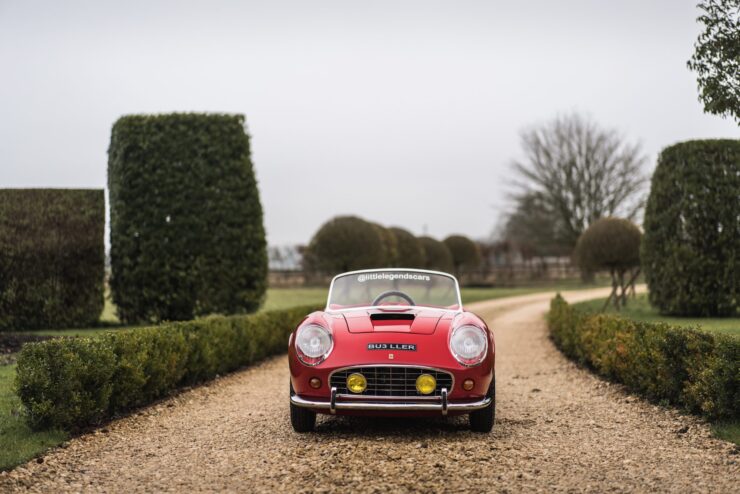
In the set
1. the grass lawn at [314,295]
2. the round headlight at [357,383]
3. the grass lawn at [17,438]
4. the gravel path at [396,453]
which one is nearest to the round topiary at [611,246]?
the grass lawn at [314,295]

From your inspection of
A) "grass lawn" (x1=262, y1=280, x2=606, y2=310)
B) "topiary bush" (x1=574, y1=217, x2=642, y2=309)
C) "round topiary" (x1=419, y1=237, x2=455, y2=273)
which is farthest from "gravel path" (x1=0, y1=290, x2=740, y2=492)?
"round topiary" (x1=419, y1=237, x2=455, y2=273)

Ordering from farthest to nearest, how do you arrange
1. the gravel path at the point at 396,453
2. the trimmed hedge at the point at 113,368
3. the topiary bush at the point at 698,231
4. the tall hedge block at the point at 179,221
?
the tall hedge block at the point at 179,221 → the topiary bush at the point at 698,231 → the trimmed hedge at the point at 113,368 → the gravel path at the point at 396,453

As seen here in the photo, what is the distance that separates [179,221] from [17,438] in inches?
385

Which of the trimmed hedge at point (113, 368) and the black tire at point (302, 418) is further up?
the trimmed hedge at point (113, 368)

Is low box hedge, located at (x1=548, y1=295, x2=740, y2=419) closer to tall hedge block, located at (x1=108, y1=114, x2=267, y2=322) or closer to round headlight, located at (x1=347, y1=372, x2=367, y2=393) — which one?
round headlight, located at (x1=347, y1=372, x2=367, y2=393)

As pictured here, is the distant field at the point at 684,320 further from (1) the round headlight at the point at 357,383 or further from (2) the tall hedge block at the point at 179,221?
(2) the tall hedge block at the point at 179,221

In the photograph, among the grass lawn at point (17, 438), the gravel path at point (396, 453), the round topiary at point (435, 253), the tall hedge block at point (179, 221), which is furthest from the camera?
the round topiary at point (435, 253)

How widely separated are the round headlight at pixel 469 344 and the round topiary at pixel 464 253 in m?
51.1

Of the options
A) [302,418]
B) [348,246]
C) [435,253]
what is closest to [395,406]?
[302,418]

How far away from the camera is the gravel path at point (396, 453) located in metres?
5.42

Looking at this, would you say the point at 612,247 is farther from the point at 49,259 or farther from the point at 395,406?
the point at 395,406

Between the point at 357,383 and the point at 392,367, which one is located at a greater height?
the point at 392,367

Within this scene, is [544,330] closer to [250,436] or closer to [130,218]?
[130,218]

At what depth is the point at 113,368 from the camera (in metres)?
7.90
